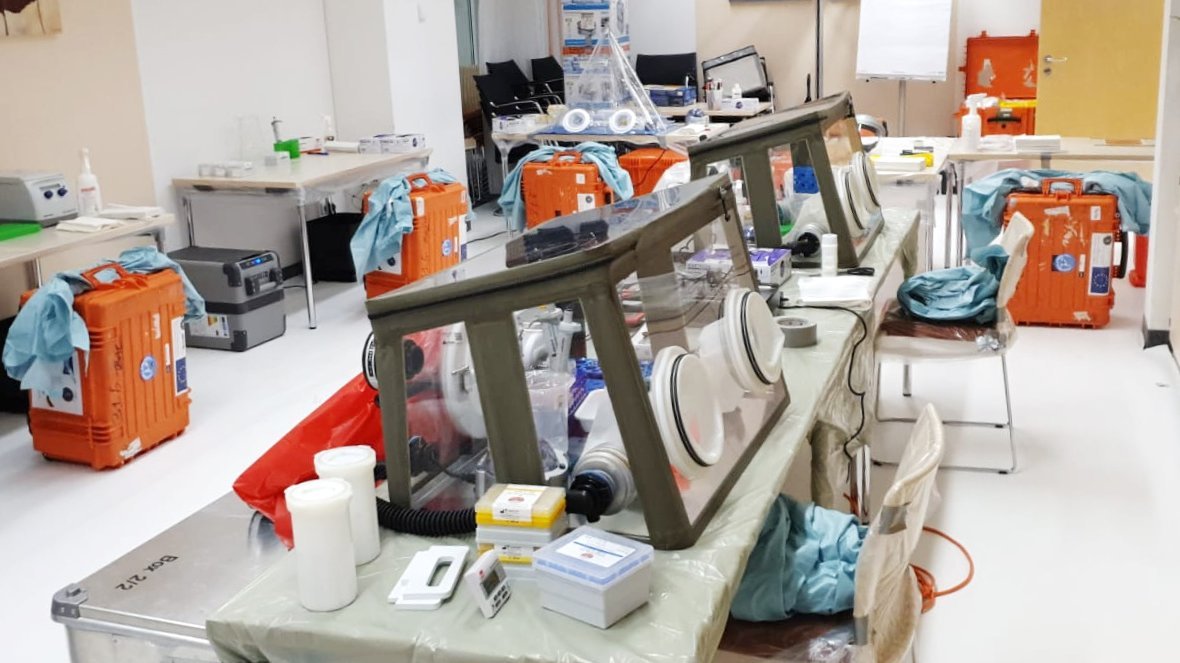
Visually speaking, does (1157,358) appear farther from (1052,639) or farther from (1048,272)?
(1052,639)

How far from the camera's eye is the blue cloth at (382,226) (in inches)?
220

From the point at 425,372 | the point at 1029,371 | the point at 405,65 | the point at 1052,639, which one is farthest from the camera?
the point at 405,65

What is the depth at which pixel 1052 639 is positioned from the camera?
2.77 m

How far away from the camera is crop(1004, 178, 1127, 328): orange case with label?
5.01 metres

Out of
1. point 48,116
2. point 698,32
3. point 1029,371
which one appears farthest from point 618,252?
point 698,32

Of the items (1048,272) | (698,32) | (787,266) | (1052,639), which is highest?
(698,32)

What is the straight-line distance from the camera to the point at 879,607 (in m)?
1.95

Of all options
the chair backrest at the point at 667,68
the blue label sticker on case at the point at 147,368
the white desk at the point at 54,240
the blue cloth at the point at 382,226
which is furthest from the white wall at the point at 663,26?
the blue label sticker on case at the point at 147,368

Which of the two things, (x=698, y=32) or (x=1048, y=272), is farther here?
(x=698, y=32)

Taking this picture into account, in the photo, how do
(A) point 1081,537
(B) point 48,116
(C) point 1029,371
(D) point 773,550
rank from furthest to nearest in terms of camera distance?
1. (B) point 48,116
2. (C) point 1029,371
3. (A) point 1081,537
4. (D) point 773,550

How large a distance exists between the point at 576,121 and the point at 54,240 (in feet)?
11.5

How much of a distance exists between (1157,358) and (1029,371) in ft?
1.88

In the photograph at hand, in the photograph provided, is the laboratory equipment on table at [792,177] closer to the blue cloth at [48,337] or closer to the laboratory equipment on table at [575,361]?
the laboratory equipment on table at [575,361]

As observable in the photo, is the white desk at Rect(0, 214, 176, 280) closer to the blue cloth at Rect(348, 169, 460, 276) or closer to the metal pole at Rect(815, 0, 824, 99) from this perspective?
the blue cloth at Rect(348, 169, 460, 276)
